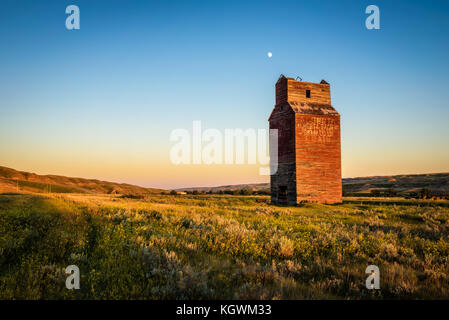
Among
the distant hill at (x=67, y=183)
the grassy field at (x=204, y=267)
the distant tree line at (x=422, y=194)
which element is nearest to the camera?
the grassy field at (x=204, y=267)

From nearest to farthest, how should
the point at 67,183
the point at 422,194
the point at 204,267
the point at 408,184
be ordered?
1. the point at 204,267
2. the point at 422,194
3. the point at 67,183
4. the point at 408,184

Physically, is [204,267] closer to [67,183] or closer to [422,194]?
[422,194]

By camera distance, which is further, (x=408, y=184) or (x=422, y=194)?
(x=408, y=184)

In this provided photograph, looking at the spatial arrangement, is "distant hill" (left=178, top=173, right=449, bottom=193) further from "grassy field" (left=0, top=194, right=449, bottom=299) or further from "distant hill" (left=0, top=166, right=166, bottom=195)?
"distant hill" (left=0, top=166, right=166, bottom=195)

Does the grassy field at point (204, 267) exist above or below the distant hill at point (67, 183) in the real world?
above

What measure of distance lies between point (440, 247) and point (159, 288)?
8.05 meters

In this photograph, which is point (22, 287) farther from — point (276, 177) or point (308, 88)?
point (308, 88)

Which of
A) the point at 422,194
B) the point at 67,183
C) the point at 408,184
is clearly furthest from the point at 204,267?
the point at 408,184

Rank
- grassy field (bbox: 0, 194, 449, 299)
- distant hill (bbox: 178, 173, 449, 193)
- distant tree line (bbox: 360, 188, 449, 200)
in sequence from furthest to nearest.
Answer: distant hill (bbox: 178, 173, 449, 193)
distant tree line (bbox: 360, 188, 449, 200)
grassy field (bbox: 0, 194, 449, 299)

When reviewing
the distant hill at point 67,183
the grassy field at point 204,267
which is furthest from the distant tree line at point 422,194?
the distant hill at point 67,183

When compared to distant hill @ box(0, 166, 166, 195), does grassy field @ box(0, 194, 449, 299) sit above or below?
above

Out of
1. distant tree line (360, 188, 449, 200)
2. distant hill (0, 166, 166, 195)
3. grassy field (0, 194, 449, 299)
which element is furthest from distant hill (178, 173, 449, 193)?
distant hill (0, 166, 166, 195)

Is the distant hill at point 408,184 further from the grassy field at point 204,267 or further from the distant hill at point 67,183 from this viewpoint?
the distant hill at point 67,183

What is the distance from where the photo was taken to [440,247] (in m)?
6.96
